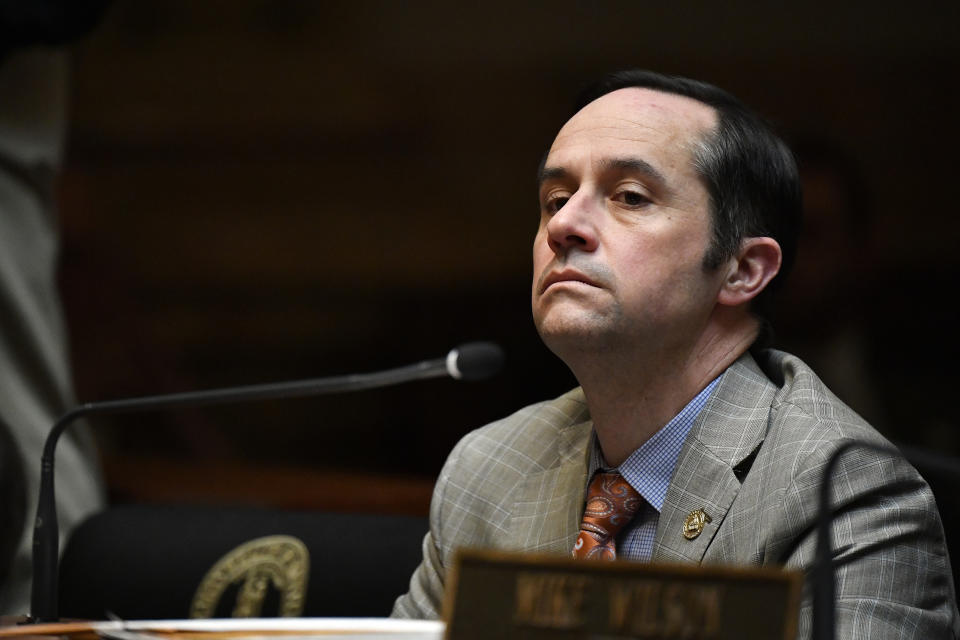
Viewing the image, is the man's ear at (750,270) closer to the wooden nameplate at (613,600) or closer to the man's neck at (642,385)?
the man's neck at (642,385)

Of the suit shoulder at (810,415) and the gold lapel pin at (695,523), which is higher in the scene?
the suit shoulder at (810,415)

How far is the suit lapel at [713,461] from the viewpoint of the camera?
5.31 ft

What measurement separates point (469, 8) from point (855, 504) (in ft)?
10.9

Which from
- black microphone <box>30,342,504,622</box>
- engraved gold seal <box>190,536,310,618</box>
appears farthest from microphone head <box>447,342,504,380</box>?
engraved gold seal <box>190,536,310,618</box>

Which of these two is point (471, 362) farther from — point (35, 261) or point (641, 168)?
point (35, 261)

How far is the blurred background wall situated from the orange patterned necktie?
184 cm

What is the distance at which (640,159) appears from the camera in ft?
5.86

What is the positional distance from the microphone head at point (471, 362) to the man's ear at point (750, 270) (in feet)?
1.29

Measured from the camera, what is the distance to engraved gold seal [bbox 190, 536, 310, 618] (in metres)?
2.22

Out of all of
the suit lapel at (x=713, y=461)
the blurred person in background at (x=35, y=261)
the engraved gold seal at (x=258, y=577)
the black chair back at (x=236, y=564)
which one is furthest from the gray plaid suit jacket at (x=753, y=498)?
the blurred person in background at (x=35, y=261)

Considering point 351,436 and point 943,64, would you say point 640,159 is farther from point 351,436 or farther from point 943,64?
point 351,436

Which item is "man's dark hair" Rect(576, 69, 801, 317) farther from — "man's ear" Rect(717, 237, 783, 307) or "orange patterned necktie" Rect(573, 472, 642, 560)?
"orange patterned necktie" Rect(573, 472, 642, 560)

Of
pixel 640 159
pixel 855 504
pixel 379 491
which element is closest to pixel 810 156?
pixel 379 491

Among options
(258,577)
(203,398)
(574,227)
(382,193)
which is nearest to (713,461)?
(574,227)
